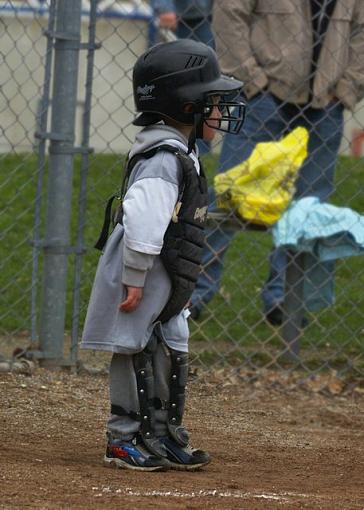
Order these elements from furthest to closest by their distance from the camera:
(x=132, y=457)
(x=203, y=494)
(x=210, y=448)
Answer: (x=210, y=448) < (x=132, y=457) < (x=203, y=494)

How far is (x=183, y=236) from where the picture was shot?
4.27 m

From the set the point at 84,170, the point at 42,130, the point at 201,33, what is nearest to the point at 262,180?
the point at 84,170

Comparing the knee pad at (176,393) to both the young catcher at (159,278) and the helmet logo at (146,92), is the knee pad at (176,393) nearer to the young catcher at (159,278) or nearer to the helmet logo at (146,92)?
the young catcher at (159,278)

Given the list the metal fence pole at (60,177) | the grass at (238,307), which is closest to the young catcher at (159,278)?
the metal fence pole at (60,177)

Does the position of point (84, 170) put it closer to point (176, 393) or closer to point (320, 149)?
point (320, 149)

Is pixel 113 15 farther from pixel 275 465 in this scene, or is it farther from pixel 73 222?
pixel 275 465

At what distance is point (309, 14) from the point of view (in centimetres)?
640

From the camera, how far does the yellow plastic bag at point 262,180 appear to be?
6.12 metres

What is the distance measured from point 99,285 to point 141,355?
0.95 feet

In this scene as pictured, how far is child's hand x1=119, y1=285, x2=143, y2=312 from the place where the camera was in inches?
164

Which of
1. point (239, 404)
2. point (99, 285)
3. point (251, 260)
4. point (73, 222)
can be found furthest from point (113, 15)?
point (99, 285)

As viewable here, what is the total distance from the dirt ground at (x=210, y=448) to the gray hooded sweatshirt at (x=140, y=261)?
Result: 0.47 m

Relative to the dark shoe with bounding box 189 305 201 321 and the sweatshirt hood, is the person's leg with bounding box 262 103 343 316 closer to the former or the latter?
the dark shoe with bounding box 189 305 201 321

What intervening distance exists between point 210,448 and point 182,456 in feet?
1.63
